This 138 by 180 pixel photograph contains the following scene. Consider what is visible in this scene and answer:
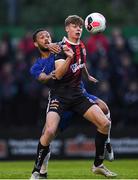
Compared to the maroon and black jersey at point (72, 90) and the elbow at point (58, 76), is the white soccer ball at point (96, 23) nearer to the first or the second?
the maroon and black jersey at point (72, 90)

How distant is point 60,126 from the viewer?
51.0 feet

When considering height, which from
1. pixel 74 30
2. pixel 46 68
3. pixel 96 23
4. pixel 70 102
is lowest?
pixel 70 102

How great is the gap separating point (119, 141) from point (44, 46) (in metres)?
7.95

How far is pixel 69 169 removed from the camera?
61.2 feet

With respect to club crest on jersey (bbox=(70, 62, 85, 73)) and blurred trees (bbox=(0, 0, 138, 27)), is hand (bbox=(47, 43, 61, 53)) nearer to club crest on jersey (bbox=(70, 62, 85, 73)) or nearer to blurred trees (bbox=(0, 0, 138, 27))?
club crest on jersey (bbox=(70, 62, 85, 73))

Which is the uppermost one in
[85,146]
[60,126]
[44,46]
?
[44,46]

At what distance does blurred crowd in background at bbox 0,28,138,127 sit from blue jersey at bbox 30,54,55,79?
759 centimetres

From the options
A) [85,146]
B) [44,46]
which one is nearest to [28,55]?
[85,146]

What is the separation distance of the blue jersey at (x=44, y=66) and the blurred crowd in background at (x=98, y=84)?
24.9 feet

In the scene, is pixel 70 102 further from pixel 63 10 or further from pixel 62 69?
pixel 63 10

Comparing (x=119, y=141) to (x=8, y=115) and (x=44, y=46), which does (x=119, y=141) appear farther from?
(x=44, y=46)

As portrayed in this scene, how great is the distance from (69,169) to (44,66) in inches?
148

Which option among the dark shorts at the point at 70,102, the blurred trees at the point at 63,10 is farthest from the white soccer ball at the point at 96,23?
the blurred trees at the point at 63,10

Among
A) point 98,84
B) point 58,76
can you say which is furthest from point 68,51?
point 98,84
